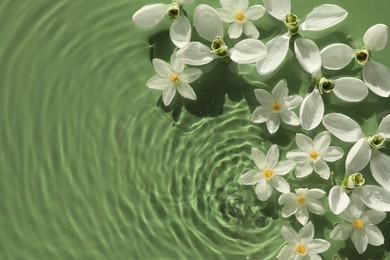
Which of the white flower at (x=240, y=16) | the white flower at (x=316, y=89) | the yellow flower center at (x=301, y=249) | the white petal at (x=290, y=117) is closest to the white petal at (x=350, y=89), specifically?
the white flower at (x=316, y=89)

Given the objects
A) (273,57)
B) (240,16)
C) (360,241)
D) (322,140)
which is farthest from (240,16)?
(360,241)

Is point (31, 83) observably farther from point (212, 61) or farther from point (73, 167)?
point (212, 61)

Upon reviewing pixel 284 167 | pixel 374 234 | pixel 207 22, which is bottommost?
pixel 374 234

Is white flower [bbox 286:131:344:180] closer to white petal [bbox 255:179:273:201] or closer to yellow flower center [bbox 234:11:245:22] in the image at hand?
white petal [bbox 255:179:273:201]

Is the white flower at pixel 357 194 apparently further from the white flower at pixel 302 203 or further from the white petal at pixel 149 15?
the white petal at pixel 149 15

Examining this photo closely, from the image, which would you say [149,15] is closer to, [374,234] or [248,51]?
[248,51]
